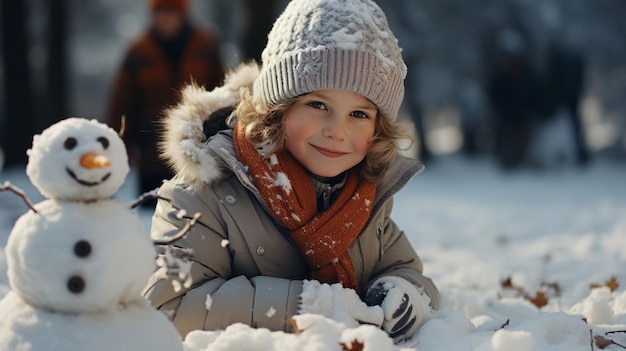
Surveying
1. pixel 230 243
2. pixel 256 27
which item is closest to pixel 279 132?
pixel 230 243

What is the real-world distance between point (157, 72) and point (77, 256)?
557 cm

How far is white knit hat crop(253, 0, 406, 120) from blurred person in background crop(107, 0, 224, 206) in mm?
4258

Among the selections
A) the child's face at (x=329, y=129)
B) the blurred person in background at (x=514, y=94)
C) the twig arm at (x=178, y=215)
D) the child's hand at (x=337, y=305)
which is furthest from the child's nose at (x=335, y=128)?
the blurred person in background at (x=514, y=94)

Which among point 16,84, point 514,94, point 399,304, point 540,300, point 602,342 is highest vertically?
point 399,304

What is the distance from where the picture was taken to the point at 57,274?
5.94 ft

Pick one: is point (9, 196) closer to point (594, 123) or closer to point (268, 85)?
point (268, 85)

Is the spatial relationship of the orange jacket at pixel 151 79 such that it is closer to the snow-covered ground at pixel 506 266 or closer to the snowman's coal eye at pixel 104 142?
the snow-covered ground at pixel 506 266

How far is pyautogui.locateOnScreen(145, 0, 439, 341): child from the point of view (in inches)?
107

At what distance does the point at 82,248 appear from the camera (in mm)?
1810

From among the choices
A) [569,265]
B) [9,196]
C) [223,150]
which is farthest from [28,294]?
[9,196]

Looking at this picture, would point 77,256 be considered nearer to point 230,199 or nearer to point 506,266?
point 230,199

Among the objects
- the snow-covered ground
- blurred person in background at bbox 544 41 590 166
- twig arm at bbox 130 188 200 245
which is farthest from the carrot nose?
blurred person in background at bbox 544 41 590 166

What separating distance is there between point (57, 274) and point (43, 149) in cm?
31

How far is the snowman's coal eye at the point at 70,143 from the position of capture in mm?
1858
